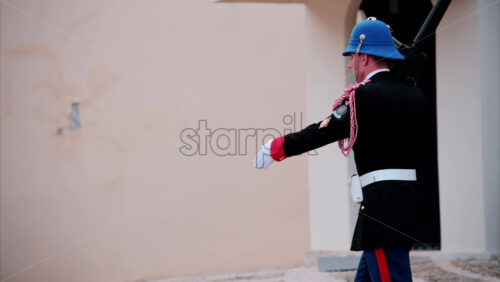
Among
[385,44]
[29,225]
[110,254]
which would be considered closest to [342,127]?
[385,44]

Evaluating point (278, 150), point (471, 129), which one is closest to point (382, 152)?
point (278, 150)

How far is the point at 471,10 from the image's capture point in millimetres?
4816

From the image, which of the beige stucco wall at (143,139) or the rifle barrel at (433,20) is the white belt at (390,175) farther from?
the beige stucco wall at (143,139)

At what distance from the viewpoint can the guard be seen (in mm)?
2541

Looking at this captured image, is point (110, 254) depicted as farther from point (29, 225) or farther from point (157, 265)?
point (29, 225)

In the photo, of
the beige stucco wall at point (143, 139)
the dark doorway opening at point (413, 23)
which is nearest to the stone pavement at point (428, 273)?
the beige stucco wall at point (143, 139)

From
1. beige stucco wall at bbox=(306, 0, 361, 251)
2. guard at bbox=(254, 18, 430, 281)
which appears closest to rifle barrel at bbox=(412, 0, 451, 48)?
guard at bbox=(254, 18, 430, 281)

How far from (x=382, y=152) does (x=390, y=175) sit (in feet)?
0.33

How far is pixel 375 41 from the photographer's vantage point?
269 cm

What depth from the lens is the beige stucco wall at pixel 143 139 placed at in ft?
18.8

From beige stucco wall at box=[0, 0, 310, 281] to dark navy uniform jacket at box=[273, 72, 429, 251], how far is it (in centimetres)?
314

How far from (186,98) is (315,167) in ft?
4.50

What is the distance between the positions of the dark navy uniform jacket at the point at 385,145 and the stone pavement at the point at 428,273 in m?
2.17

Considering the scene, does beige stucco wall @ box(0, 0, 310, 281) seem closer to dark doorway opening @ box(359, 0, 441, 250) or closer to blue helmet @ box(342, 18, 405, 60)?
dark doorway opening @ box(359, 0, 441, 250)
